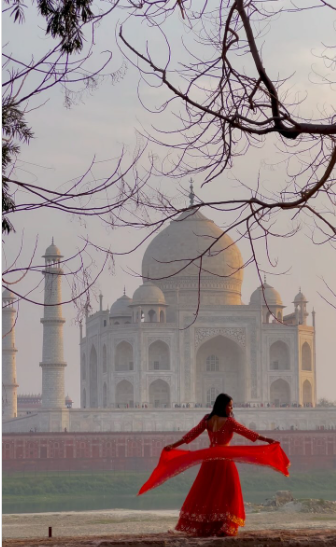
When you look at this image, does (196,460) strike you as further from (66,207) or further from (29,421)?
(29,421)

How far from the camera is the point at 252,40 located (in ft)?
15.8

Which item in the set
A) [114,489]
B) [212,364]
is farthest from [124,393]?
[114,489]

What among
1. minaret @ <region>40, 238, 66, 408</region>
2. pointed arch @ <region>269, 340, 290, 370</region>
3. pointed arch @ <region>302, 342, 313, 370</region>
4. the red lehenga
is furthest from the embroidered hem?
pointed arch @ <region>302, 342, 313, 370</region>

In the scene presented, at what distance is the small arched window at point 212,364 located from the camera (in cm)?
3662

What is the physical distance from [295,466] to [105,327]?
8.06 meters

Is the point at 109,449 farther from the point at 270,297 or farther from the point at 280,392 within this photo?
the point at 270,297

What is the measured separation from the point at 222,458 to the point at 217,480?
108mm

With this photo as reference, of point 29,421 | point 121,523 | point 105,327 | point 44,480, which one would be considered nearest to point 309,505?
point 121,523

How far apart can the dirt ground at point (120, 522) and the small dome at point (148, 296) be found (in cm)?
1436

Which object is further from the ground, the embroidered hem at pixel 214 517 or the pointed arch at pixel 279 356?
the pointed arch at pixel 279 356

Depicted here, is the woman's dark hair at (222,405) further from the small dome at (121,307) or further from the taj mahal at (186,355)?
the small dome at (121,307)

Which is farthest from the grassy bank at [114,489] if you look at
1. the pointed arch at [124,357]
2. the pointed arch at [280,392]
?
the pointed arch at [124,357]

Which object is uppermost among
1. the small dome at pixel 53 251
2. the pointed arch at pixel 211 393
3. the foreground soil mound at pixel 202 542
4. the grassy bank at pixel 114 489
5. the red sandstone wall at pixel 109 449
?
the small dome at pixel 53 251

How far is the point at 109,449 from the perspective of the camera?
30.3 metres
